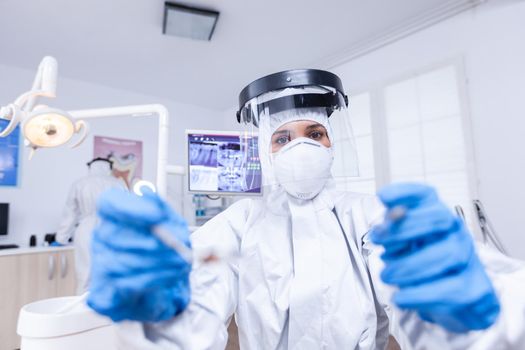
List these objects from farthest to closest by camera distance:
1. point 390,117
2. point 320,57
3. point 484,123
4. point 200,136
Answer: point 320,57
point 484,123
point 390,117
point 200,136

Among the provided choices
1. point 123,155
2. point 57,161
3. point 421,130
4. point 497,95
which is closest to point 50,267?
point 57,161

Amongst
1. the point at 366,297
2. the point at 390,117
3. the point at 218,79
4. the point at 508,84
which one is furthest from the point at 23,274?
the point at 508,84

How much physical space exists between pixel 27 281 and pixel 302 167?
2589mm

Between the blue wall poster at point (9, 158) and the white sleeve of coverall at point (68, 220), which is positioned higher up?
the blue wall poster at point (9, 158)

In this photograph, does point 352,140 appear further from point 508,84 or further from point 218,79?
point 218,79

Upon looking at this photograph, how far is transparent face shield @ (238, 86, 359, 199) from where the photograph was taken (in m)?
0.83

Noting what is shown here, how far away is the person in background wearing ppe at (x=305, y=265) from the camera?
1.30 feet

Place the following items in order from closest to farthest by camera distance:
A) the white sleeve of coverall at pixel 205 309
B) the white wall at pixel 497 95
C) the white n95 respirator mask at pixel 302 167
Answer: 1. the white sleeve of coverall at pixel 205 309
2. the white n95 respirator mask at pixel 302 167
3. the white wall at pixel 497 95

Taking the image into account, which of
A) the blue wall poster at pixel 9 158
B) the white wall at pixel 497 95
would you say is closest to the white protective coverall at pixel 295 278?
the white wall at pixel 497 95

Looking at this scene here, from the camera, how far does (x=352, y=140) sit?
3.12 feet

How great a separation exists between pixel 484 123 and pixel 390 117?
857 mm

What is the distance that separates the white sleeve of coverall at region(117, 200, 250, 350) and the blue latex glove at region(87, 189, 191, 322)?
0.18 ft

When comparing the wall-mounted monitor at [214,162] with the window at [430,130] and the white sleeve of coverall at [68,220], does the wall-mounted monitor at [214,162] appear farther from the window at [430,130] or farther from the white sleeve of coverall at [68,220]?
the white sleeve of coverall at [68,220]

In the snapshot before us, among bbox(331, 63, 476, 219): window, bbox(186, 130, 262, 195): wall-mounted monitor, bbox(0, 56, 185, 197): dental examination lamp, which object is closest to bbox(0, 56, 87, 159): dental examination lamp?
bbox(0, 56, 185, 197): dental examination lamp
